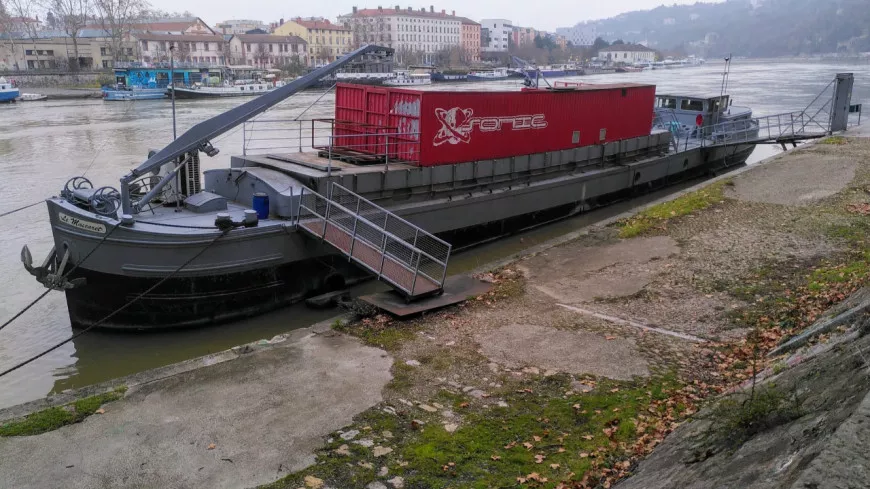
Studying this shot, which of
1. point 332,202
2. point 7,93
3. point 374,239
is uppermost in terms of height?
point 7,93

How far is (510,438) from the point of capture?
670 cm

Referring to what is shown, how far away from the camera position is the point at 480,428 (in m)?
6.88

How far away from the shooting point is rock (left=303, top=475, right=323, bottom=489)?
5.91 meters

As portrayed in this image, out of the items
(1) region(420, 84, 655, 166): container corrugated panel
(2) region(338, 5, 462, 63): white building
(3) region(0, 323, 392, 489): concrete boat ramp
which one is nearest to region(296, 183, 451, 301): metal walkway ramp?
(3) region(0, 323, 392, 489): concrete boat ramp

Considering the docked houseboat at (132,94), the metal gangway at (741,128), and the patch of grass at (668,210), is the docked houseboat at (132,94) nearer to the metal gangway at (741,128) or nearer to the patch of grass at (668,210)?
the metal gangway at (741,128)

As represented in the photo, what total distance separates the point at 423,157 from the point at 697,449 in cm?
1106

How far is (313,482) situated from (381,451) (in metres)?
0.78

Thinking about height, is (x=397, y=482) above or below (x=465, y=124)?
below

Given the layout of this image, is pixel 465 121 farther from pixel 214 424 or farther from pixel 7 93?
pixel 7 93

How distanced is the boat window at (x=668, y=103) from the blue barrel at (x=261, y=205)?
805 inches

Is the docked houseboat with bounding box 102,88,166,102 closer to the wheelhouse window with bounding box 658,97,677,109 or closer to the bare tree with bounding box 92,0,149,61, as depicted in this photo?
the bare tree with bounding box 92,0,149,61

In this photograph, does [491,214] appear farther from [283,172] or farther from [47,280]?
[47,280]

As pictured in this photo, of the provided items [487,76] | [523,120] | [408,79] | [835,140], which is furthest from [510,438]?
[487,76]

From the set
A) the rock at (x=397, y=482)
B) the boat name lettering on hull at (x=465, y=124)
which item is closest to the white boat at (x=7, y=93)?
the boat name lettering on hull at (x=465, y=124)
